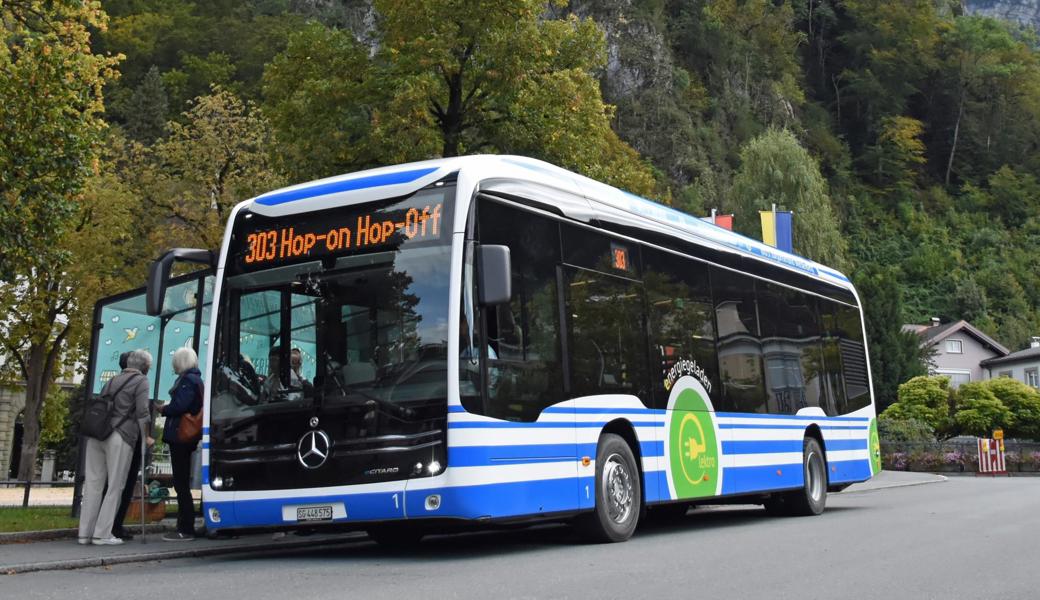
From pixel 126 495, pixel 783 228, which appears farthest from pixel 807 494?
pixel 783 228

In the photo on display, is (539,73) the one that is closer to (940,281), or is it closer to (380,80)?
(380,80)

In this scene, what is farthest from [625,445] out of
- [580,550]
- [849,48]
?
[849,48]

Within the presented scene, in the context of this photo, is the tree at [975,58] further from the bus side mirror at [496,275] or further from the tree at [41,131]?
the bus side mirror at [496,275]

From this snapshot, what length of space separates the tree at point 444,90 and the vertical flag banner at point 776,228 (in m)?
11.4

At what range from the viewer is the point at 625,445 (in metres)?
11.9

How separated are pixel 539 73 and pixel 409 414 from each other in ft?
47.6

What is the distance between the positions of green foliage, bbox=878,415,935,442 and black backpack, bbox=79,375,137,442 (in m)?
41.1

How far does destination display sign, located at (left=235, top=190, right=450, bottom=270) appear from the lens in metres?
10.3

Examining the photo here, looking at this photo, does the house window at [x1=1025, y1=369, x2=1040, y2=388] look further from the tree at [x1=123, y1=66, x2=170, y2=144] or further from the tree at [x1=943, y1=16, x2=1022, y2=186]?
the tree at [x1=123, y1=66, x2=170, y2=144]

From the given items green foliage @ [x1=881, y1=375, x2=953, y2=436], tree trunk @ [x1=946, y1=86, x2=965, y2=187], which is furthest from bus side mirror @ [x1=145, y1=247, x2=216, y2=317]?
tree trunk @ [x1=946, y1=86, x2=965, y2=187]

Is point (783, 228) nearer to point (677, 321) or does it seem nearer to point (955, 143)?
point (677, 321)

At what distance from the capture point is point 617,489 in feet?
38.5

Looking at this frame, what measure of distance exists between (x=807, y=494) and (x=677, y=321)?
465 cm

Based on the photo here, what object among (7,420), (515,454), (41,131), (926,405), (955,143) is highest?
(955,143)
